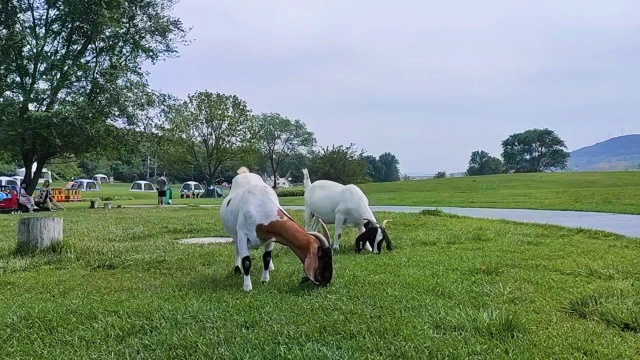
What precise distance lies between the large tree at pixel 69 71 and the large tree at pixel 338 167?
104ft

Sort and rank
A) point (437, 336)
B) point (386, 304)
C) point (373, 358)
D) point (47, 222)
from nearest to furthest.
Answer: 1. point (373, 358)
2. point (437, 336)
3. point (386, 304)
4. point (47, 222)

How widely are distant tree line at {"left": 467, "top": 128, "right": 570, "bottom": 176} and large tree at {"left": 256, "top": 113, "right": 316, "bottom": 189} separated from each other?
37.3 metres

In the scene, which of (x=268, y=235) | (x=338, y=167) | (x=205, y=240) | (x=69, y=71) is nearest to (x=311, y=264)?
(x=268, y=235)

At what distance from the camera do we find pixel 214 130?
2226 inches

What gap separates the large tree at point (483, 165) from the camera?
10256 cm

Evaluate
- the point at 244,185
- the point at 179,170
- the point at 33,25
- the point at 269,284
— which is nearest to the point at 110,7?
the point at 33,25

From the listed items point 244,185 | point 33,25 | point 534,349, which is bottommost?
point 534,349

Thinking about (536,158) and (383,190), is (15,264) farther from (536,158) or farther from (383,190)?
(536,158)

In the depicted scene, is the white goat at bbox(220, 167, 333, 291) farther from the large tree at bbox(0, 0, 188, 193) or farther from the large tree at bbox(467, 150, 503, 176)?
the large tree at bbox(467, 150, 503, 176)

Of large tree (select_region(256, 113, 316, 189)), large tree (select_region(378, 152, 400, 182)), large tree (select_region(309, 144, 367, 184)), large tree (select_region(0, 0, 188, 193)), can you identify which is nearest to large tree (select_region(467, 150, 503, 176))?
large tree (select_region(378, 152, 400, 182))

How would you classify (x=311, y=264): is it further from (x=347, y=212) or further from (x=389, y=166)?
(x=389, y=166)

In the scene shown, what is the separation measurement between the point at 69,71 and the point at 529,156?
101 meters

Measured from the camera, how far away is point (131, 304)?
510cm

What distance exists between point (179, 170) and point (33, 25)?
36.1 m
